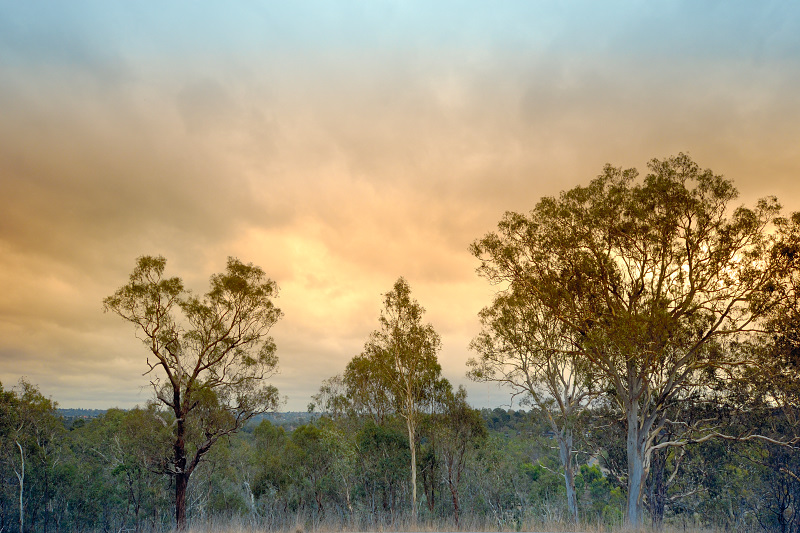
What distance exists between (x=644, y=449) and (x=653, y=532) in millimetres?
8448

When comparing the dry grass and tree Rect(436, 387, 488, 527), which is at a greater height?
tree Rect(436, 387, 488, 527)

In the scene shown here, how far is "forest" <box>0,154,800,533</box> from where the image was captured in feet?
75.7

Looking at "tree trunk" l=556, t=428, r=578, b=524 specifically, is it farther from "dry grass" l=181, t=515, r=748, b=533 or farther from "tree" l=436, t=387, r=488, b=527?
"dry grass" l=181, t=515, r=748, b=533

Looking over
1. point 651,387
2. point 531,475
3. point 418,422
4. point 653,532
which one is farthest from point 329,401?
point 653,532

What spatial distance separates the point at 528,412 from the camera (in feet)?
115

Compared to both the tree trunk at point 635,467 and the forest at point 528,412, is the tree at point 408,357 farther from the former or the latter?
the tree trunk at point 635,467

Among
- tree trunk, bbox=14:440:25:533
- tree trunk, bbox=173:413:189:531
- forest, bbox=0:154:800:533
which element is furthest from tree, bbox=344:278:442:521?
tree trunk, bbox=14:440:25:533

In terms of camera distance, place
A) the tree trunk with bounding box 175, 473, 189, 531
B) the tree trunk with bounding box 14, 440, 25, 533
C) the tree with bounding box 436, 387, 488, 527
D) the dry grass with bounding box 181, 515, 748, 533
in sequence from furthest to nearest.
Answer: the tree trunk with bounding box 14, 440, 25, 533, the tree with bounding box 436, 387, 488, 527, the tree trunk with bounding box 175, 473, 189, 531, the dry grass with bounding box 181, 515, 748, 533

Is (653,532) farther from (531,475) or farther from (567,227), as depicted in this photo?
(531,475)

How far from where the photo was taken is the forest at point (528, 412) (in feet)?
75.7

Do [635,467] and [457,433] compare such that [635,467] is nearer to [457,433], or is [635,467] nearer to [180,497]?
[457,433]

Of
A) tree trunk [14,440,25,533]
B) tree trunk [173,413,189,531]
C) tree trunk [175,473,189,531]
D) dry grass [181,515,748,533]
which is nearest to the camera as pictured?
dry grass [181,515,748,533]

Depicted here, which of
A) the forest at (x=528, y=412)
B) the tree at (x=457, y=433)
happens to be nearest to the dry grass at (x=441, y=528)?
the forest at (x=528, y=412)

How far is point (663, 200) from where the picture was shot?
925 inches
